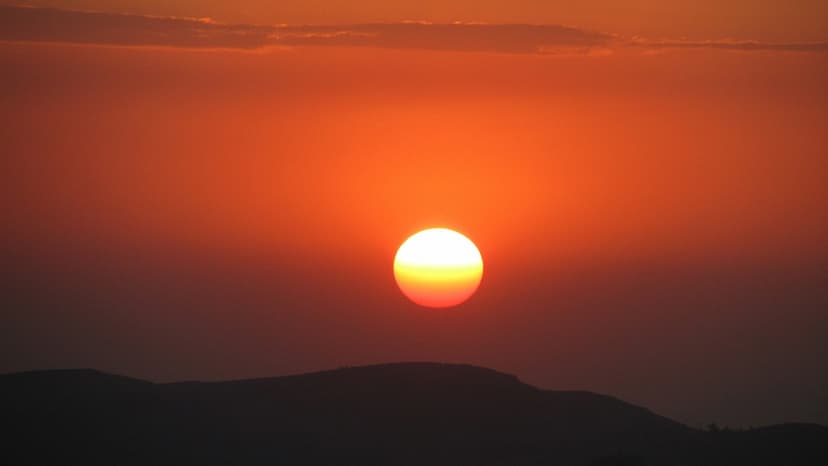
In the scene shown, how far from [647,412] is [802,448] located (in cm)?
1062

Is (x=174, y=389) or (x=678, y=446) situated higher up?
(x=174, y=389)

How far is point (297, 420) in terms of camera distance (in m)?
60.0

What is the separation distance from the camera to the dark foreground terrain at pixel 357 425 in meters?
54.2

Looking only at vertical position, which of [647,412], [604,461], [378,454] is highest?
[647,412]

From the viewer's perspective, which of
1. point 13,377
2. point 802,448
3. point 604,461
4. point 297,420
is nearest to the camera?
point 604,461

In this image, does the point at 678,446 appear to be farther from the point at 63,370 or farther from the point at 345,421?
the point at 63,370

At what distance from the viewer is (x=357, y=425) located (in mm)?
59812

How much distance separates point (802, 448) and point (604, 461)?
8887 mm

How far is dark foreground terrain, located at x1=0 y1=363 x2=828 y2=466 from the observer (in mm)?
54156

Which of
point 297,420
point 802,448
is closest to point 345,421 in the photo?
point 297,420

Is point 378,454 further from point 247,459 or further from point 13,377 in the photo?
point 13,377

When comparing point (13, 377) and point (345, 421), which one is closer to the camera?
point (345, 421)

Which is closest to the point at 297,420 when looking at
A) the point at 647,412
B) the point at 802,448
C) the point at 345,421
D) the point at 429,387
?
the point at 345,421

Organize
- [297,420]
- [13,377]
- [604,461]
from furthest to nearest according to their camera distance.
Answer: [13,377] → [297,420] → [604,461]
